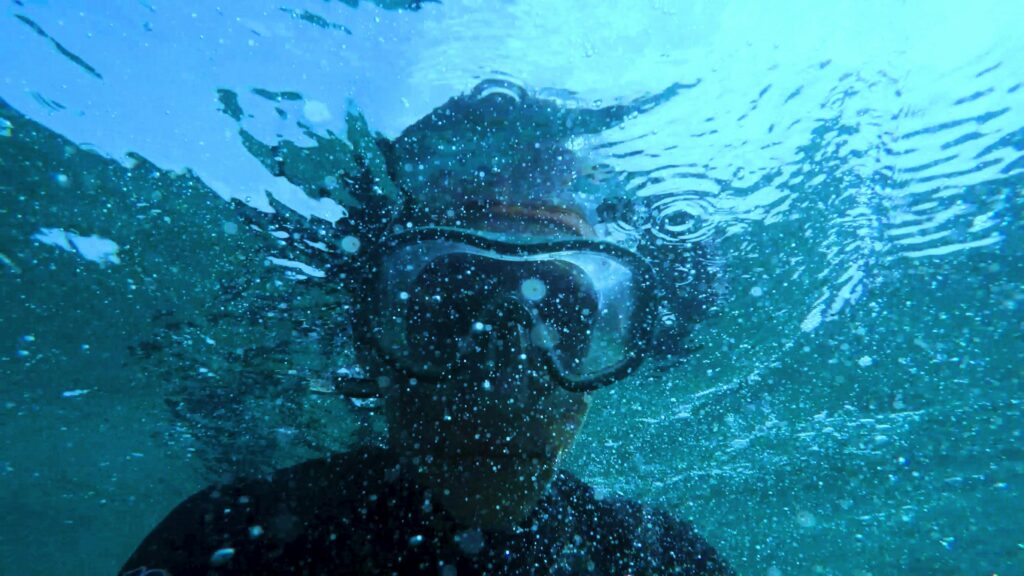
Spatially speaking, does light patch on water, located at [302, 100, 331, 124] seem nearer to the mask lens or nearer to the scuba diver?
the scuba diver

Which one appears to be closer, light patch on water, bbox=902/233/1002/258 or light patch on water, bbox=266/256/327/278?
light patch on water, bbox=266/256/327/278

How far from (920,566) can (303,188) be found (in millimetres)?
42360

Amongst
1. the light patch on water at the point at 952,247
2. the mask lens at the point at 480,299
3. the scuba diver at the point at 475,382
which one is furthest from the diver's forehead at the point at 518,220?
the light patch on water at the point at 952,247

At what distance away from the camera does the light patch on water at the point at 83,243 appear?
834 cm

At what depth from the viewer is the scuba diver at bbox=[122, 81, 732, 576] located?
479 centimetres

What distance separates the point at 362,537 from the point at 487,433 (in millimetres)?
1501

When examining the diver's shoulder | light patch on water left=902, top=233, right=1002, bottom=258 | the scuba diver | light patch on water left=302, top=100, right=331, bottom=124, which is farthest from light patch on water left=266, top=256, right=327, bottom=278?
light patch on water left=902, top=233, right=1002, bottom=258

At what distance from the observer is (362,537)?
192 inches

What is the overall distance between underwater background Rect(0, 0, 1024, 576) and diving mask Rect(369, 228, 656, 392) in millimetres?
1297

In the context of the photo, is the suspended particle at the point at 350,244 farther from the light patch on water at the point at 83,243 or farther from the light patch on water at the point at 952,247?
the light patch on water at the point at 952,247

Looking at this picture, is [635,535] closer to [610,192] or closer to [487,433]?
[487,433]

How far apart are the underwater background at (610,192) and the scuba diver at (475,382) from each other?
525 millimetres

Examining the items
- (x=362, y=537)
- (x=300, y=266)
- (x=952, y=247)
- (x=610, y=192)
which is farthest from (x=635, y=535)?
(x=952, y=247)

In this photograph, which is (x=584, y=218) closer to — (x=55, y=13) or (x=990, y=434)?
(x=55, y=13)
